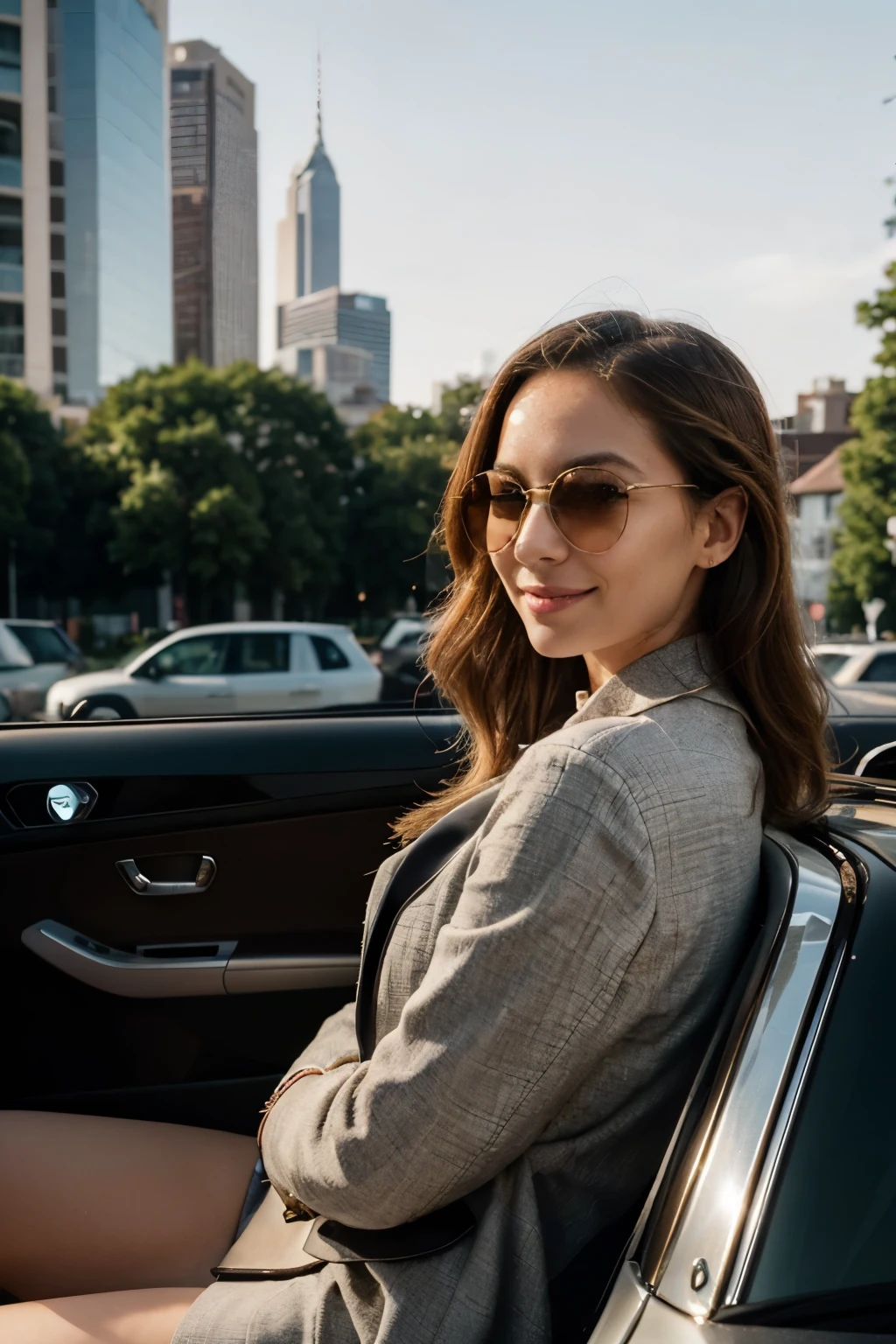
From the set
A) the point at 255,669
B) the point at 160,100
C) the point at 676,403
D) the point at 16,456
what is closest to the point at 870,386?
the point at 16,456

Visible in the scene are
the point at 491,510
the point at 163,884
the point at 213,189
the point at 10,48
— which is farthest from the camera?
the point at 213,189

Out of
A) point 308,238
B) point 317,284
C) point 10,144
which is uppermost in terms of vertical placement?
point 10,144

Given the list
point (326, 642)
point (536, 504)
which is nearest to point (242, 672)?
point (326, 642)

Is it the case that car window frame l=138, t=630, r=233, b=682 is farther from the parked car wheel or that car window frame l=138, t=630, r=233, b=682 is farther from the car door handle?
the car door handle

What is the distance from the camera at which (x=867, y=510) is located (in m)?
35.8

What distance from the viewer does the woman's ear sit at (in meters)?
1.47

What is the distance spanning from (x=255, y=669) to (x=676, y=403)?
1060 centimetres

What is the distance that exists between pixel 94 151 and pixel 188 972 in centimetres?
282

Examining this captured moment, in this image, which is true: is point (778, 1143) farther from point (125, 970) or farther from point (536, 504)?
point (125, 970)

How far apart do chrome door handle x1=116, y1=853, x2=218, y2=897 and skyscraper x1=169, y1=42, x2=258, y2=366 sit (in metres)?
2.04

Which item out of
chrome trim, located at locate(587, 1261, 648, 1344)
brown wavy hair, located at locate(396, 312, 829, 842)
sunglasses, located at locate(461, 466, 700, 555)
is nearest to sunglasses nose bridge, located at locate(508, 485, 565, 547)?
sunglasses, located at locate(461, 466, 700, 555)

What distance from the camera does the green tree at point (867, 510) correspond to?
104ft

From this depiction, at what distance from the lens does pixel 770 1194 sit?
1.03 metres

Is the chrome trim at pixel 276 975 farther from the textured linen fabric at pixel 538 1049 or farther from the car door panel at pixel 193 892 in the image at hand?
the textured linen fabric at pixel 538 1049
